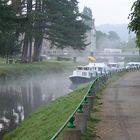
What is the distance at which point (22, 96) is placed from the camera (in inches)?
1850

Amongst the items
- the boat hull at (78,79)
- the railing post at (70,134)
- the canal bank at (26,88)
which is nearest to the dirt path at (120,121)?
the railing post at (70,134)

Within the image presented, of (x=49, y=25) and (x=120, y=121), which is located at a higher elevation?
(x=49, y=25)

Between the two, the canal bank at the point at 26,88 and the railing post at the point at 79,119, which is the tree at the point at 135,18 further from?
the railing post at the point at 79,119

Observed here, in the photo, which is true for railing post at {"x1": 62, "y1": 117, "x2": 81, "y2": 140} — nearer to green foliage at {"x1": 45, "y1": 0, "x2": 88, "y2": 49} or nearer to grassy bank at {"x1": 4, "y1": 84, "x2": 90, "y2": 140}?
grassy bank at {"x1": 4, "y1": 84, "x2": 90, "y2": 140}

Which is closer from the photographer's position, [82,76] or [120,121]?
[120,121]

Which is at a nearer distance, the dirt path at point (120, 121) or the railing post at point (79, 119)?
the railing post at point (79, 119)

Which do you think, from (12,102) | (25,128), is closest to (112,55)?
(12,102)

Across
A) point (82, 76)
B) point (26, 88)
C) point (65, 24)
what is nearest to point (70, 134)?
point (26, 88)

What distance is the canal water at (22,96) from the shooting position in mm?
30797

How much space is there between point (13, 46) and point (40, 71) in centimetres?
619

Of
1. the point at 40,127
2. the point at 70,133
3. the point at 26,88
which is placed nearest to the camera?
the point at 70,133

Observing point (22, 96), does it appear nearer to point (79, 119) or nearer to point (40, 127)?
point (40, 127)

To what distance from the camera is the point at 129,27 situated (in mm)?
31500

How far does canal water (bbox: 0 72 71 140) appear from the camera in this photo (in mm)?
30797
